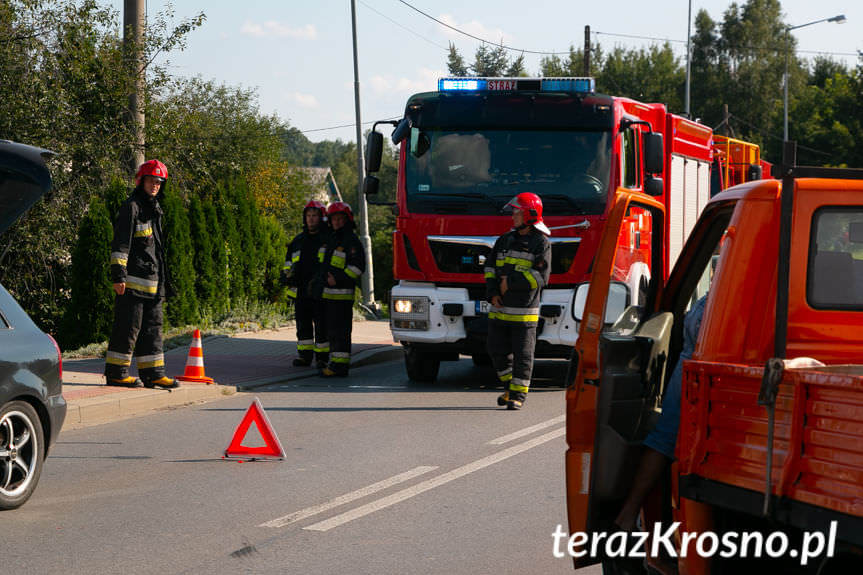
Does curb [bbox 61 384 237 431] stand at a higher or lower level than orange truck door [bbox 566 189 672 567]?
lower

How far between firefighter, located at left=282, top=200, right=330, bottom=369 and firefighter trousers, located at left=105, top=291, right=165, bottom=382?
2935 millimetres

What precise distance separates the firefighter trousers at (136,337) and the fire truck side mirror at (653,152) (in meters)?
5.35

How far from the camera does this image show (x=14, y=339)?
21.9ft

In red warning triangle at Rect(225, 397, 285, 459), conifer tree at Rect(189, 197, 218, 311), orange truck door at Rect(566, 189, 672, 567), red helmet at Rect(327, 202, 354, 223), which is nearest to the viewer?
orange truck door at Rect(566, 189, 672, 567)

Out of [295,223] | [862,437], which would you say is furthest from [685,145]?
[295,223]

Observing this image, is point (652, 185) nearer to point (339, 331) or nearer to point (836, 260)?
point (339, 331)

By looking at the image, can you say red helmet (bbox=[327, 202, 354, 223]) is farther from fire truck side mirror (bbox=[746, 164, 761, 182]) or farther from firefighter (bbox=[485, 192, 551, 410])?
fire truck side mirror (bbox=[746, 164, 761, 182])

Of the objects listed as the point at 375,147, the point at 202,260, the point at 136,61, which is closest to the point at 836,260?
the point at 375,147

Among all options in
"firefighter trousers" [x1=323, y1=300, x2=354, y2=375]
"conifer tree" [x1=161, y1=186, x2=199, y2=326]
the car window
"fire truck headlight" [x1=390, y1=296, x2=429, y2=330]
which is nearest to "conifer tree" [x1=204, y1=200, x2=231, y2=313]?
"conifer tree" [x1=161, y1=186, x2=199, y2=326]

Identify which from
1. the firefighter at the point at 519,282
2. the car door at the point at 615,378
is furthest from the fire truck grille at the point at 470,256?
the car door at the point at 615,378

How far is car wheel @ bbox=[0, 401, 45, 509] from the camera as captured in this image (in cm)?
650

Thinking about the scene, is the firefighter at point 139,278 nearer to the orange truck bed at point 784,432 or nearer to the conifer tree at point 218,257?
the orange truck bed at point 784,432

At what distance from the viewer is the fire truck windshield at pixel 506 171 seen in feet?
39.3

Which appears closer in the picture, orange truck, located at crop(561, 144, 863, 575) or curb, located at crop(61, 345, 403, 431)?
orange truck, located at crop(561, 144, 863, 575)
